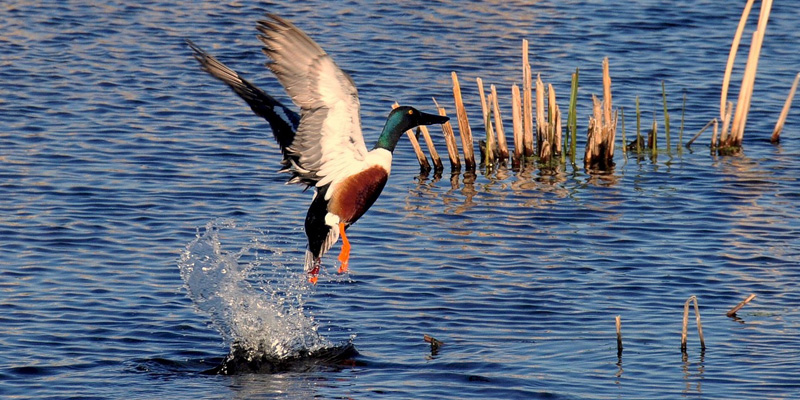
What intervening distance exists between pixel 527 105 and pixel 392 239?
227 cm

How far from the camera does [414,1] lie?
2059cm

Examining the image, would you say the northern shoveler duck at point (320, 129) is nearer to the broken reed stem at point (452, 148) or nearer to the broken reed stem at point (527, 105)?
the broken reed stem at point (527, 105)

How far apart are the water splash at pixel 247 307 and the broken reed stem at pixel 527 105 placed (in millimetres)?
3639

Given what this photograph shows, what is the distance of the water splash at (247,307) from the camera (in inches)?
323

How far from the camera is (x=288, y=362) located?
26.7 feet

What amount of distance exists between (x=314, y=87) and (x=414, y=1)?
45.9 feet

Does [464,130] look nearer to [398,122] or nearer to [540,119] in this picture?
[540,119]

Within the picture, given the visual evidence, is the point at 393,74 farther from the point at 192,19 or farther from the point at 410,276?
the point at 410,276

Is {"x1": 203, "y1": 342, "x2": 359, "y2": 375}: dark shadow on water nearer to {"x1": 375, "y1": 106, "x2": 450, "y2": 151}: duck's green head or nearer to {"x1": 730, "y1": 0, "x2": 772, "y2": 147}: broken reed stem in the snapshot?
{"x1": 375, "y1": 106, "x2": 450, "y2": 151}: duck's green head

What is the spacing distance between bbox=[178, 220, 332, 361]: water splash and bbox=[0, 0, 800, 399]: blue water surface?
20 mm

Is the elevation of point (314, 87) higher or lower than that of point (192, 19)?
higher

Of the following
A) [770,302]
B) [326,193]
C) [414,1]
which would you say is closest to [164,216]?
[326,193]

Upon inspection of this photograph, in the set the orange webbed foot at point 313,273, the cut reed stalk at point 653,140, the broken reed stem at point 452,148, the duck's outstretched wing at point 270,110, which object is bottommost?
the cut reed stalk at point 653,140

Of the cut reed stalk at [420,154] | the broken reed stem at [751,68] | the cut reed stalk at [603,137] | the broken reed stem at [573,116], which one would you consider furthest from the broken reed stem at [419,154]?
the broken reed stem at [751,68]
